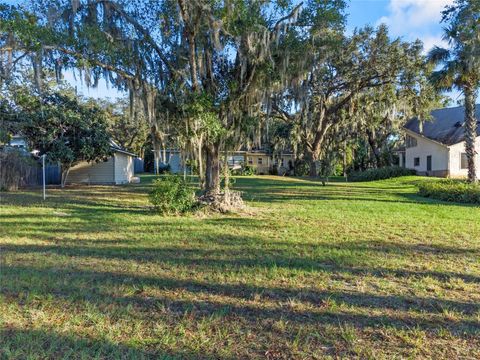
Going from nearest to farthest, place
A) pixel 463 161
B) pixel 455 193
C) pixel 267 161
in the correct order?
pixel 455 193
pixel 463 161
pixel 267 161

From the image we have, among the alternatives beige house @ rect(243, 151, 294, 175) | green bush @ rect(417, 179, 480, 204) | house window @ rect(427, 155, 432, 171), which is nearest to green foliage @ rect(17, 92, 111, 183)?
green bush @ rect(417, 179, 480, 204)

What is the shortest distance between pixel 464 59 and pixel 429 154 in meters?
15.7

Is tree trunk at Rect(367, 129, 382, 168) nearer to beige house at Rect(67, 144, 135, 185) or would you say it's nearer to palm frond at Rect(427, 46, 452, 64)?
palm frond at Rect(427, 46, 452, 64)

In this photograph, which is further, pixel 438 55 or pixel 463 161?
pixel 463 161

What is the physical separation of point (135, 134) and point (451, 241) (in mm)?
41601

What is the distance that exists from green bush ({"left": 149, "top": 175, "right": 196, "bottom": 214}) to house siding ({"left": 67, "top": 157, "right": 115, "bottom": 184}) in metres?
14.6

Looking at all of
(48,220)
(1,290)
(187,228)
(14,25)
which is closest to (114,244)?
(187,228)

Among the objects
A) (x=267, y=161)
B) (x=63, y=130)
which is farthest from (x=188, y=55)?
(x=267, y=161)

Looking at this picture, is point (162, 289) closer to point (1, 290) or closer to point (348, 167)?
point (1, 290)

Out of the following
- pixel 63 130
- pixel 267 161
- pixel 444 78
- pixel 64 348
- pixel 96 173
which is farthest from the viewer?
pixel 267 161

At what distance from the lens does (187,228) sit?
25.6 ft

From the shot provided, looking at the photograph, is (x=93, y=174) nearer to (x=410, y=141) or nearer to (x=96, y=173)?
(x=96, y=173)

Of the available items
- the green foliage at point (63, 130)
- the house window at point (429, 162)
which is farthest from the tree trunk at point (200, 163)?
the house window at point (429, 162)

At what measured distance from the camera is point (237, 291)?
162 inches
